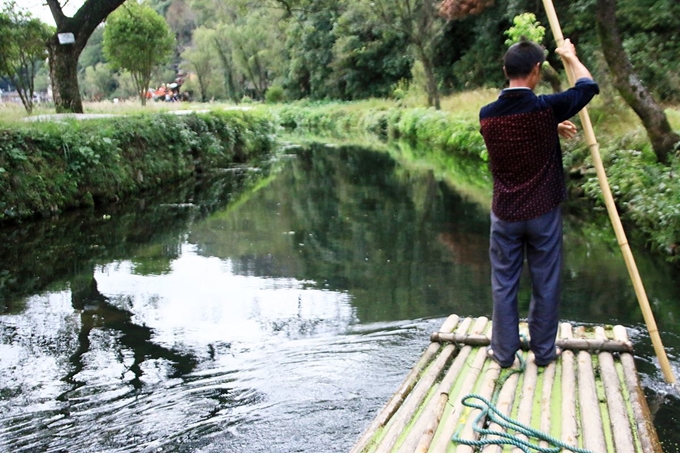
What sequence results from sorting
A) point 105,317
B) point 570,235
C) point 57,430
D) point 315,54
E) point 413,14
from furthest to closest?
1. point 315,54
2. point 413,14
3. point 570,235
4. point 105,317
5. point 57,430

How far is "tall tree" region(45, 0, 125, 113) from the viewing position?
55.6 ft

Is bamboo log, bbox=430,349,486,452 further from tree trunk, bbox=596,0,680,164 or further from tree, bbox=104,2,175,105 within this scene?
tree, bbox=104,2,175,105

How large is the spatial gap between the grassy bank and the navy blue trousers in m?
9.45

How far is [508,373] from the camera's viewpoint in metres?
4.06

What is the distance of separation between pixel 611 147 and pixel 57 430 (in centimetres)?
1135

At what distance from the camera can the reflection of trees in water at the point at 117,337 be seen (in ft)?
17.7

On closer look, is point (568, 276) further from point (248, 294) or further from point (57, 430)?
point (57, 430)

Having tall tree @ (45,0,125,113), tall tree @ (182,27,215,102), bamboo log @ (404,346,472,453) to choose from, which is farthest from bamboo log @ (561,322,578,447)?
tall tree @ (182,27,215,102)

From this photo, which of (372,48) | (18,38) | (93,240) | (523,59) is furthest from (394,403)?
(372,48)

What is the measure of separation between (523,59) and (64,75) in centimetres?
1640

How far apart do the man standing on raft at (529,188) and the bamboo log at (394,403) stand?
49cm

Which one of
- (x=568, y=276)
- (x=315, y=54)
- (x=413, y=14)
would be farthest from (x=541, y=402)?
(x=315, y=54)

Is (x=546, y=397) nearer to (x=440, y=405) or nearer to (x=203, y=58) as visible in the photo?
(x=440, y=405)

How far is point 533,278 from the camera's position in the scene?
4.11 m
